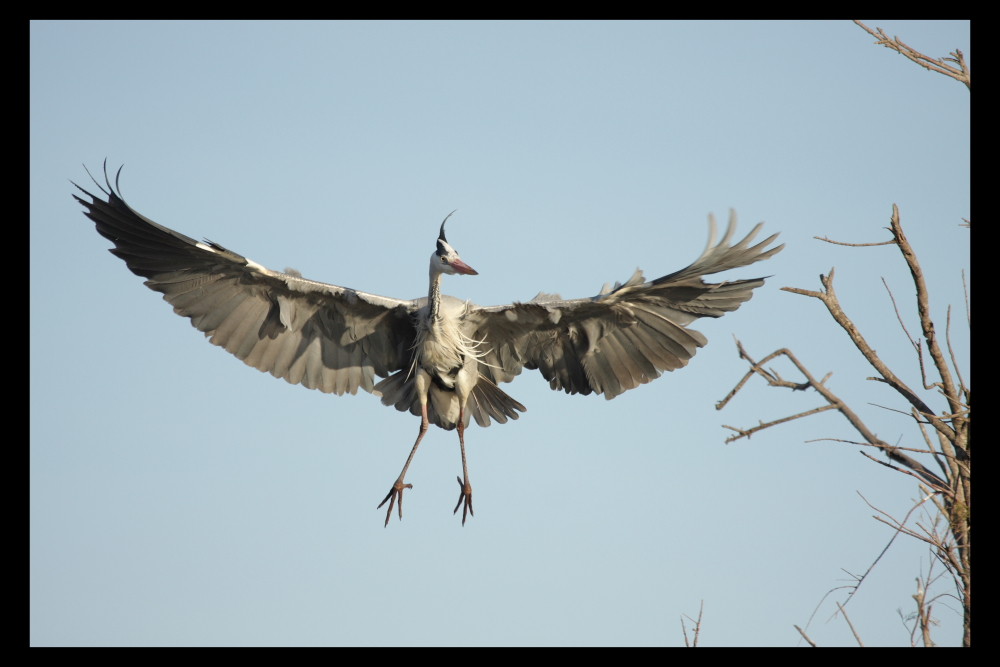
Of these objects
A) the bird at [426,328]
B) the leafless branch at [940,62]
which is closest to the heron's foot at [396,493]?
the bird at [426,328]

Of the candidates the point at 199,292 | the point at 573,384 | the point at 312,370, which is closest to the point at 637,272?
the point at 573,384

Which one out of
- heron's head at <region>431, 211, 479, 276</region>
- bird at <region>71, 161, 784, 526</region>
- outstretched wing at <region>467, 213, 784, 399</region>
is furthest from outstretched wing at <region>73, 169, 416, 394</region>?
outstretched wing at <region>467, 213, 784, 399</region>

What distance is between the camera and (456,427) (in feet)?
29.6

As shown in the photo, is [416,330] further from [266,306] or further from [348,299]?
[266,306]

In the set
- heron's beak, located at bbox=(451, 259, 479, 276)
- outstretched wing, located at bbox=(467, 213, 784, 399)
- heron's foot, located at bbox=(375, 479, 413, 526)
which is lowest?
heron's foot, located at bbox=(375, 479, 413, 526)

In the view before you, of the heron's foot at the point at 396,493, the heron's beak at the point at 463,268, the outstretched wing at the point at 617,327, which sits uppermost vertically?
the heron's beak at the point at 463,268

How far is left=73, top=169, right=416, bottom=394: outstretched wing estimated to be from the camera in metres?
8.20

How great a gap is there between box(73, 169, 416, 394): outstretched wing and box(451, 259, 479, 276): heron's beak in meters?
0.70

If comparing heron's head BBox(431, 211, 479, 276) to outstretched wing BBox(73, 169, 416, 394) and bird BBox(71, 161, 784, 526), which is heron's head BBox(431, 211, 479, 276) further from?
outstretched wing BBox(73, 169, 416, 394)

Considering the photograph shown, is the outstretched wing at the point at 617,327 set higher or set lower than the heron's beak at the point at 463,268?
lower

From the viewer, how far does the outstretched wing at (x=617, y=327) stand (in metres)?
7.72

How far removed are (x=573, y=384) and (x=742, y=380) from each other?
273 cm

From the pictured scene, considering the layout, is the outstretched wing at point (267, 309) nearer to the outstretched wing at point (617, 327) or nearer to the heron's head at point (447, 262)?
the heron's head at point (447, 262)

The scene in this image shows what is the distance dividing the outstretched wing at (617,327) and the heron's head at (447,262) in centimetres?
46
